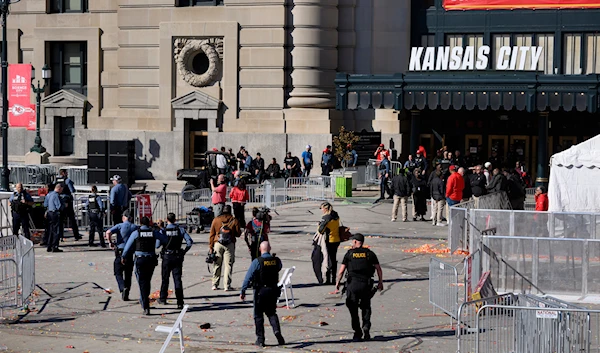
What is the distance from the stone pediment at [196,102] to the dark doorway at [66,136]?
621 centimetres

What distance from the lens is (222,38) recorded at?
1885 inches

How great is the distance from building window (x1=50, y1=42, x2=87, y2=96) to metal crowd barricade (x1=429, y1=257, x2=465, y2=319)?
3519cm

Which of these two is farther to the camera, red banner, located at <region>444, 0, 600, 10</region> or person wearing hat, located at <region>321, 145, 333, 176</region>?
red banner, located at <region>444, 0, 600, 10</region>

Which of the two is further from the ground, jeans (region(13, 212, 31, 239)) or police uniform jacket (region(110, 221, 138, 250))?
police uniform jacket (region(110, 221, 138, 250))

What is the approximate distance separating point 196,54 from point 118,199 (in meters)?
20.6

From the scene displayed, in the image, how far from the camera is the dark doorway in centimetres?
5181

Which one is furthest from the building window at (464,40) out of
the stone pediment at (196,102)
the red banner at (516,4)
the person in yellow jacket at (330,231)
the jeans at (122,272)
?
the jeans at (122,272)

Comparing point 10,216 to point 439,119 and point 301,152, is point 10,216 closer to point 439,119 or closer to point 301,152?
point 301,152

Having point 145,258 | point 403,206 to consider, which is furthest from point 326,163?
point 145,258

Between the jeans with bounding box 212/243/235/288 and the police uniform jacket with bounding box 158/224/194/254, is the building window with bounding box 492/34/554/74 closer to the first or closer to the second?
the jeans with bounding box 212/243/235/288

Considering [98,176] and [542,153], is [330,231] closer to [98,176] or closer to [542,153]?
[98,176]

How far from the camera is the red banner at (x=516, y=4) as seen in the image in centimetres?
4544

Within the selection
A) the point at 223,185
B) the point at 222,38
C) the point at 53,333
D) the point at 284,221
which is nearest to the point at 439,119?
the point at 222,38

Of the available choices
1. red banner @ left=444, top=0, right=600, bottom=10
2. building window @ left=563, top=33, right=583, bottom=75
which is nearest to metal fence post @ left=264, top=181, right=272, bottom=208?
red banner @ left=444, top=0, right=600, bottom=10
